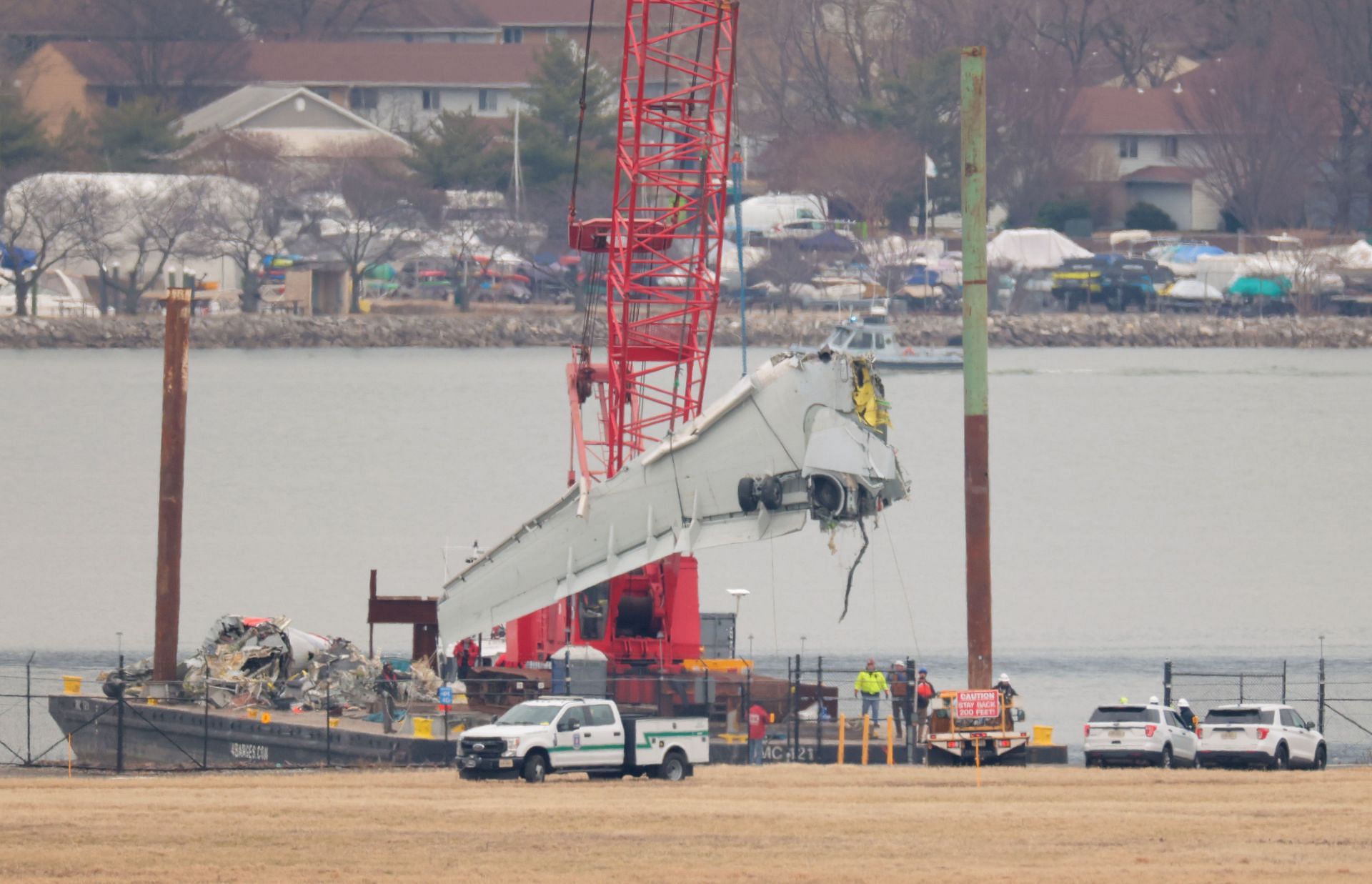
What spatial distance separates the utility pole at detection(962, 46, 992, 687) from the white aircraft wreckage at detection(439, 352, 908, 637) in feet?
4.63

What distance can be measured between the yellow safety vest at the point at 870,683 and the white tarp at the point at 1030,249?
137m

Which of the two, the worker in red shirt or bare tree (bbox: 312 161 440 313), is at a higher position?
bare tree (bbox: 312 161 440 313)

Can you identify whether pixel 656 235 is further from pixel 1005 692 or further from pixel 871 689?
pixel 1005 692

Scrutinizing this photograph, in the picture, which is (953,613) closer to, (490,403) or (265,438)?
(265,438)

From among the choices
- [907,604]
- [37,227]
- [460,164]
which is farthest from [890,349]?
[907,604]

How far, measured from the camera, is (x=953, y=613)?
7862 centimetres

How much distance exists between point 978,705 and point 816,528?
Result: 68.8m

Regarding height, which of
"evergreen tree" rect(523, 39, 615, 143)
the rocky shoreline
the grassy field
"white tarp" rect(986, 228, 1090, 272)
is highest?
"evergreen tree" rect(523, 39, 615, 143)

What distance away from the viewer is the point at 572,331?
175250mm

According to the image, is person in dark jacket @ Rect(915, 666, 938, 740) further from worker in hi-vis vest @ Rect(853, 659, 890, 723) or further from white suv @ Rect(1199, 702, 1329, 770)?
white suv @ Rect(1199, 702, 1329, 770)

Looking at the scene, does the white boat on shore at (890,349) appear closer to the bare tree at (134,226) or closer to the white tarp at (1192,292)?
the white tarp at (1192,292)

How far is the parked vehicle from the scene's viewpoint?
182 metres

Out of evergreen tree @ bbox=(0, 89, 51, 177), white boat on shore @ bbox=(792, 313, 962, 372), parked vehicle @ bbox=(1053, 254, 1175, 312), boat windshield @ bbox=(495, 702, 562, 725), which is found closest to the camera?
boat windshield @ bbox=(495, 702, 562, 725)

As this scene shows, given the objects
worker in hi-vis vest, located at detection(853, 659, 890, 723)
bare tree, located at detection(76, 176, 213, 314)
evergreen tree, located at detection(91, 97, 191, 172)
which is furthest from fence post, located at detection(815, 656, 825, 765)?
evergreen tree, located at detection(91, 97, 191, 172)
